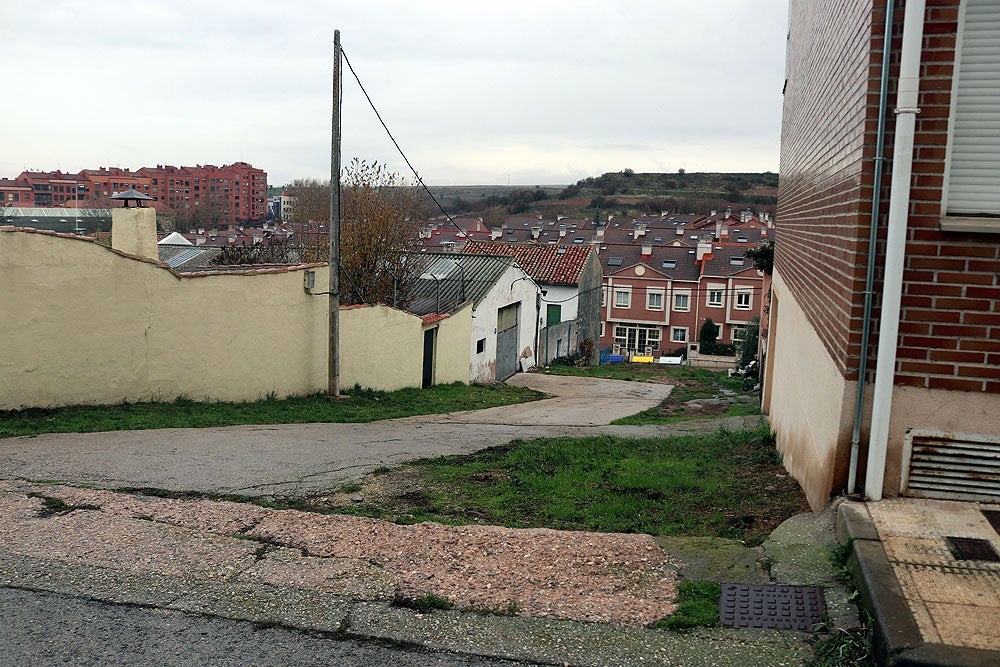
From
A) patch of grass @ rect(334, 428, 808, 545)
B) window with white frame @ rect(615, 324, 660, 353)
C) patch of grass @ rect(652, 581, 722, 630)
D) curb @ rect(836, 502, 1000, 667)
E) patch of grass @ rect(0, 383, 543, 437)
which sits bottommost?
window with white frame @ rect(615, 324, 660, 353)

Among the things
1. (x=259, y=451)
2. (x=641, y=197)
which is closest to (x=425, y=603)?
(x=259, y=451)

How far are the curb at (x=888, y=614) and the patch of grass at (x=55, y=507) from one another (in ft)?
17.7

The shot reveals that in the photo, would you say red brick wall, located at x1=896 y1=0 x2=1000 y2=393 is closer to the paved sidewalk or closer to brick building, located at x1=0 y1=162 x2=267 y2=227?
the paved sidewalk

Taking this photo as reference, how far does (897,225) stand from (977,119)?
805mm

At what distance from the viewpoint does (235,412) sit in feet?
41.0

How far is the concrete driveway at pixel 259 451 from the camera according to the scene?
24.6 ft

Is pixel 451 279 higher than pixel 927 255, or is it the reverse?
pixel 927 255

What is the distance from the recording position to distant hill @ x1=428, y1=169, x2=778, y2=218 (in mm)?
128500

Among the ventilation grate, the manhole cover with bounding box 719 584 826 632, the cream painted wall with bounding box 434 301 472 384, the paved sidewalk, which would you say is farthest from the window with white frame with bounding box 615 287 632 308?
the manhole cover with bounding box 719 584 826 632

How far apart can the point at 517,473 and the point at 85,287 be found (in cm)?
666

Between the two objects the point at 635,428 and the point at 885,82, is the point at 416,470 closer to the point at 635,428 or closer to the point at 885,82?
the point at 885,82

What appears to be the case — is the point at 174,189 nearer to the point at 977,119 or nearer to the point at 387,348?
the point at 387,348

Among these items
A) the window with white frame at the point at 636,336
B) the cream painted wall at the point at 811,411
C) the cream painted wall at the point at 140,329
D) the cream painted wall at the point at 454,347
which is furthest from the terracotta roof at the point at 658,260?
the cream painted wall at the point at 811,411

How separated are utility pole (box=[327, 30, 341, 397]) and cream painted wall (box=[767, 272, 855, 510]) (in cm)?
829
